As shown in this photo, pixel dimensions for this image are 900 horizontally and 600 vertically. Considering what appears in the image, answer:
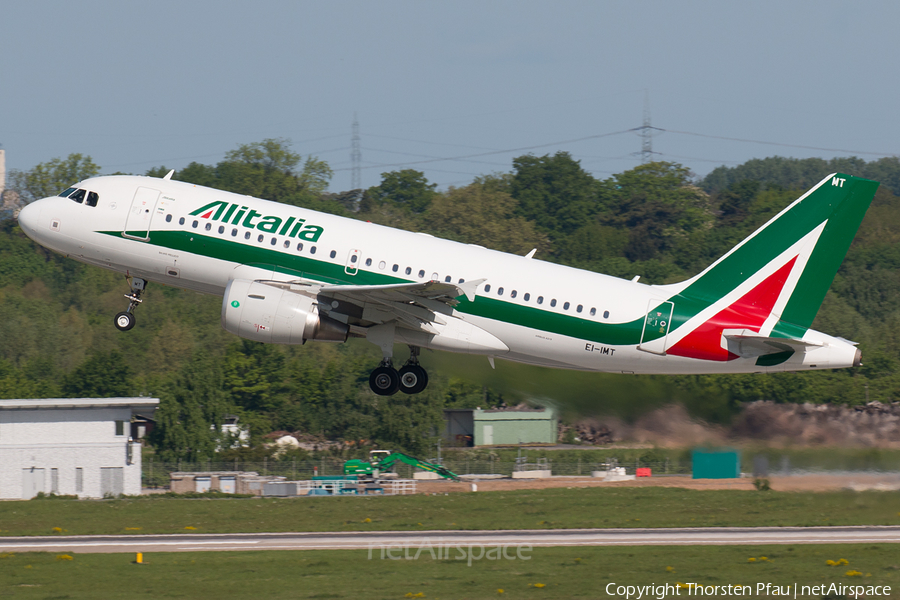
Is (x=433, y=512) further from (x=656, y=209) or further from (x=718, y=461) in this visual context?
(x=656, y=209)

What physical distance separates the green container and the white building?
33.5 m

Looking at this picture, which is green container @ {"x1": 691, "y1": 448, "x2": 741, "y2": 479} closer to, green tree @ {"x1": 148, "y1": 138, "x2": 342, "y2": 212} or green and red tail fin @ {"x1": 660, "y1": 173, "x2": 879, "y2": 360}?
green and red tail fin @ {"x1": 660, "y1": 173, "x2": 879, "y2": 360}

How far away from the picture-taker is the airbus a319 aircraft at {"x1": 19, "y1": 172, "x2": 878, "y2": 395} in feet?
108

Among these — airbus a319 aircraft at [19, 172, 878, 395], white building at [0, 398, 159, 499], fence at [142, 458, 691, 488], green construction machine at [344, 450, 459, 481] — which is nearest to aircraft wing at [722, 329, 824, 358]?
airbus a319 aircraft at [19, 172, 878, 395]

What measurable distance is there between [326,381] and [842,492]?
5927 cm

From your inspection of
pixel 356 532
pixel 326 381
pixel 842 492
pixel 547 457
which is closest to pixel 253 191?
pixel 326 381

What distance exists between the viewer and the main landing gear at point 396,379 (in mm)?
34312

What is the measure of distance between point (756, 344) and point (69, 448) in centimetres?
4134

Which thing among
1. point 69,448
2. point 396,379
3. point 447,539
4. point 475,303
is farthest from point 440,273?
point 69,448

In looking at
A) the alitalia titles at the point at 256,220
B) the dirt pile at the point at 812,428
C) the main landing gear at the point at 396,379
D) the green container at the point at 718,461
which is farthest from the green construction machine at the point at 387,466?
the alitalia titles at the point at 256,220

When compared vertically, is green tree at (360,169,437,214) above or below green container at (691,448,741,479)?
above

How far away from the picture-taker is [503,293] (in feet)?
109

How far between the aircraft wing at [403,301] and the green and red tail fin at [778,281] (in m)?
6.93

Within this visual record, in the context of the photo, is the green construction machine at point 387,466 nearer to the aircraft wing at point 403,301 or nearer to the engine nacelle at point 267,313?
the aircraft wing at point 403,301
